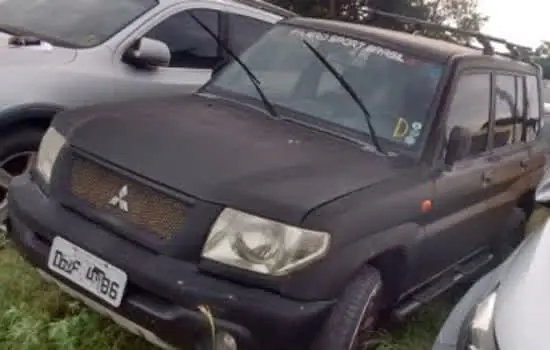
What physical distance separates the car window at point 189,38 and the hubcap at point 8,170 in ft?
4.23

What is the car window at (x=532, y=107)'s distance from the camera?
5422 millimetres

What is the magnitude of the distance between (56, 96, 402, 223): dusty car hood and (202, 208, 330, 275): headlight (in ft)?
0.17

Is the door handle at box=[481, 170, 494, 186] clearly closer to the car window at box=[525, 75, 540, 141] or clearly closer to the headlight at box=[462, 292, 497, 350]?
the car window at box=[525, 75, 540, 141]

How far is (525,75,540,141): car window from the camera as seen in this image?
17.8 feet

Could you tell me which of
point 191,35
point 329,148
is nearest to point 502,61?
point 329,148

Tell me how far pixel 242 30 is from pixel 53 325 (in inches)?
119

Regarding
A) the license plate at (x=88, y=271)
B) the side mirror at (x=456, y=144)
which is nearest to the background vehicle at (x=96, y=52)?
the license plate at (x=88, y=271)

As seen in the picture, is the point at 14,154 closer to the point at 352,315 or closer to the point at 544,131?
the point at 352,315

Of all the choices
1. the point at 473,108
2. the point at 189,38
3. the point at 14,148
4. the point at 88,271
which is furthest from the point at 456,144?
the point at 14,148

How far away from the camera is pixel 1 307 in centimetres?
389

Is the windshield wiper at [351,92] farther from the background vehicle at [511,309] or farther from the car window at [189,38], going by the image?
the car window at [189,38]

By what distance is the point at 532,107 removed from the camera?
551 centimetres

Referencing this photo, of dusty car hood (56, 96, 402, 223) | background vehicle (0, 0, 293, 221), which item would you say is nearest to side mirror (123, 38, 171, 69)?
background vehicle (0, 0, 293, 221)

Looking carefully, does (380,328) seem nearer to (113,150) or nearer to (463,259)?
(463,259)
